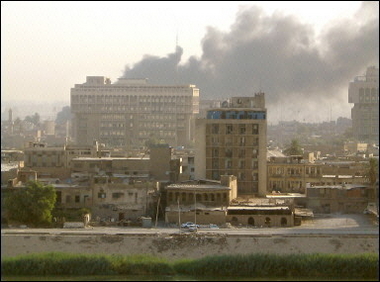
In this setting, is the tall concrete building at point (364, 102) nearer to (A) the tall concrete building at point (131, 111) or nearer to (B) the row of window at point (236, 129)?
(A) the tall concrete building at point (131, 111)

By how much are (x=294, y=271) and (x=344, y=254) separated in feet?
7.87

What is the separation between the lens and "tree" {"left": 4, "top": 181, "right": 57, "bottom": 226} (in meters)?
40.7

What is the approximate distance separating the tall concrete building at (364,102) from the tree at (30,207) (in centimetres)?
7887

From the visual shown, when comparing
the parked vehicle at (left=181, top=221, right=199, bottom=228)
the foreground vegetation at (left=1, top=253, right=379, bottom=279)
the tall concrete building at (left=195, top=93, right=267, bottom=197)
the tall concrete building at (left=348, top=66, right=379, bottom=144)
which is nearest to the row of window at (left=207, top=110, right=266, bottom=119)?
the tall concrete building at (left=195, top=93, right=267, bottom=197)

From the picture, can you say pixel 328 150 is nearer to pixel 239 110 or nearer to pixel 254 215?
pixel 239 110

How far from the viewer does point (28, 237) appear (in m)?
37.2

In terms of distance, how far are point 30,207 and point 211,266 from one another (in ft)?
28.9

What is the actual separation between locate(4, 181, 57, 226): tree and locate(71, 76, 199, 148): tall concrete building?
65.8 metres

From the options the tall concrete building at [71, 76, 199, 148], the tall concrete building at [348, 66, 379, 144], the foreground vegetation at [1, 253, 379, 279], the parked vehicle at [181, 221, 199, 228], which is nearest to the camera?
the foreground vegetation at [1, 253, 379, 279]

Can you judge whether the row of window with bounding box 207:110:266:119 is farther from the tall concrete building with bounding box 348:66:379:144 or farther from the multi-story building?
the tall concrete building with bounding box 348:66:379:144

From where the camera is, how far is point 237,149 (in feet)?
162

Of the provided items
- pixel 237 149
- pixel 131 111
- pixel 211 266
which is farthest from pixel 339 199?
pixel 131 111

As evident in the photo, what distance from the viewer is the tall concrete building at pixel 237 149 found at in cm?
4934

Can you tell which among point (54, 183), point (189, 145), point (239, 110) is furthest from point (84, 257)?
point (189, 145)
